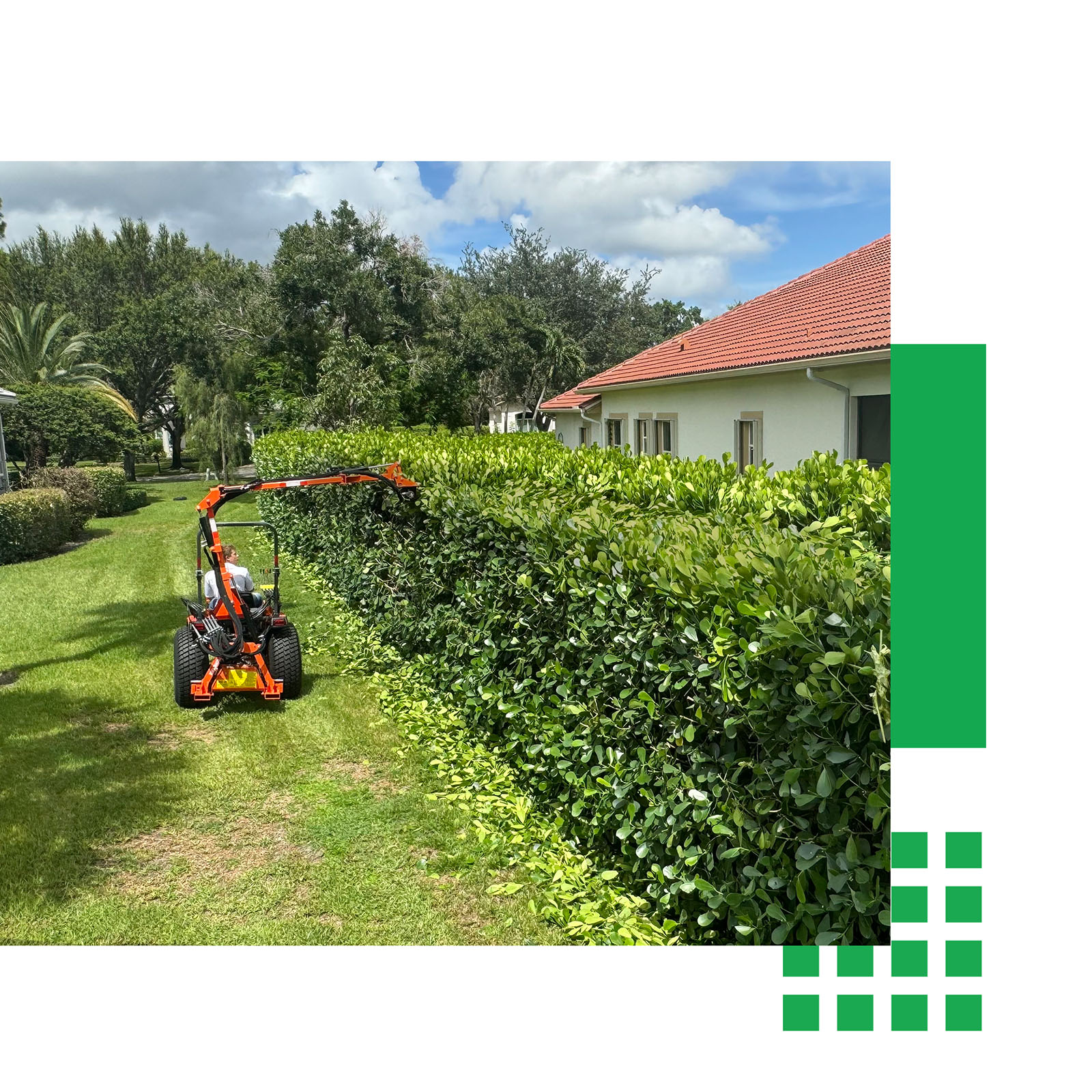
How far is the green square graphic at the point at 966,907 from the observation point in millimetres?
2305

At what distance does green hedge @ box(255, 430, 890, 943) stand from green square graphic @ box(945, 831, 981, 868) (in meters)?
0.29

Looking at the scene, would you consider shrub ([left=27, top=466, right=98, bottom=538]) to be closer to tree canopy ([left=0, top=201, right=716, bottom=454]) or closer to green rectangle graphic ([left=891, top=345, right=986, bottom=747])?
tree canopy ([left=0, top=201, right=716, bottom=454])

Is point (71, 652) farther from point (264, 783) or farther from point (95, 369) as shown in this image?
point (95, 369)

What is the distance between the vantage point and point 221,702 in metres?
7.20

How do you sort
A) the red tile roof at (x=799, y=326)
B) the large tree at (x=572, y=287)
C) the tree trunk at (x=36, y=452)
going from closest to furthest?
the red tile roof at (x=799, y=326) → the tree trunk at (x=36, y=452) → the large tree at (x=572, y=287)

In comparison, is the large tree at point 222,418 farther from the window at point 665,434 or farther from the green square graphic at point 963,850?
the green square graphic at point 963,850

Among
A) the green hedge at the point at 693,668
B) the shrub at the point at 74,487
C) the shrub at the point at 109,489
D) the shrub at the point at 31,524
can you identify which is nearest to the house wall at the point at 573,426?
the shrub at the point at 109,489

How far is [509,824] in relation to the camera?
489 cm

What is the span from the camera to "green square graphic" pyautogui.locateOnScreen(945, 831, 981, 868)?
2305mm

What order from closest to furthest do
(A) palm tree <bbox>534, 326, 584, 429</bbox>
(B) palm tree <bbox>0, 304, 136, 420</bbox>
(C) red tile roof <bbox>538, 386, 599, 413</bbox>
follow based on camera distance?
(C) red tile roof <bbox>538, 386, 599, 413</bbox>
(B) palm tree <bbox>0, 304, 136, 420</bbox>
(A) palm tree <bbox>534, 326, 584, 429</bbox>

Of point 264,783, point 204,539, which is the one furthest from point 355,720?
point 204,539

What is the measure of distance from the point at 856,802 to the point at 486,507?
367cm
